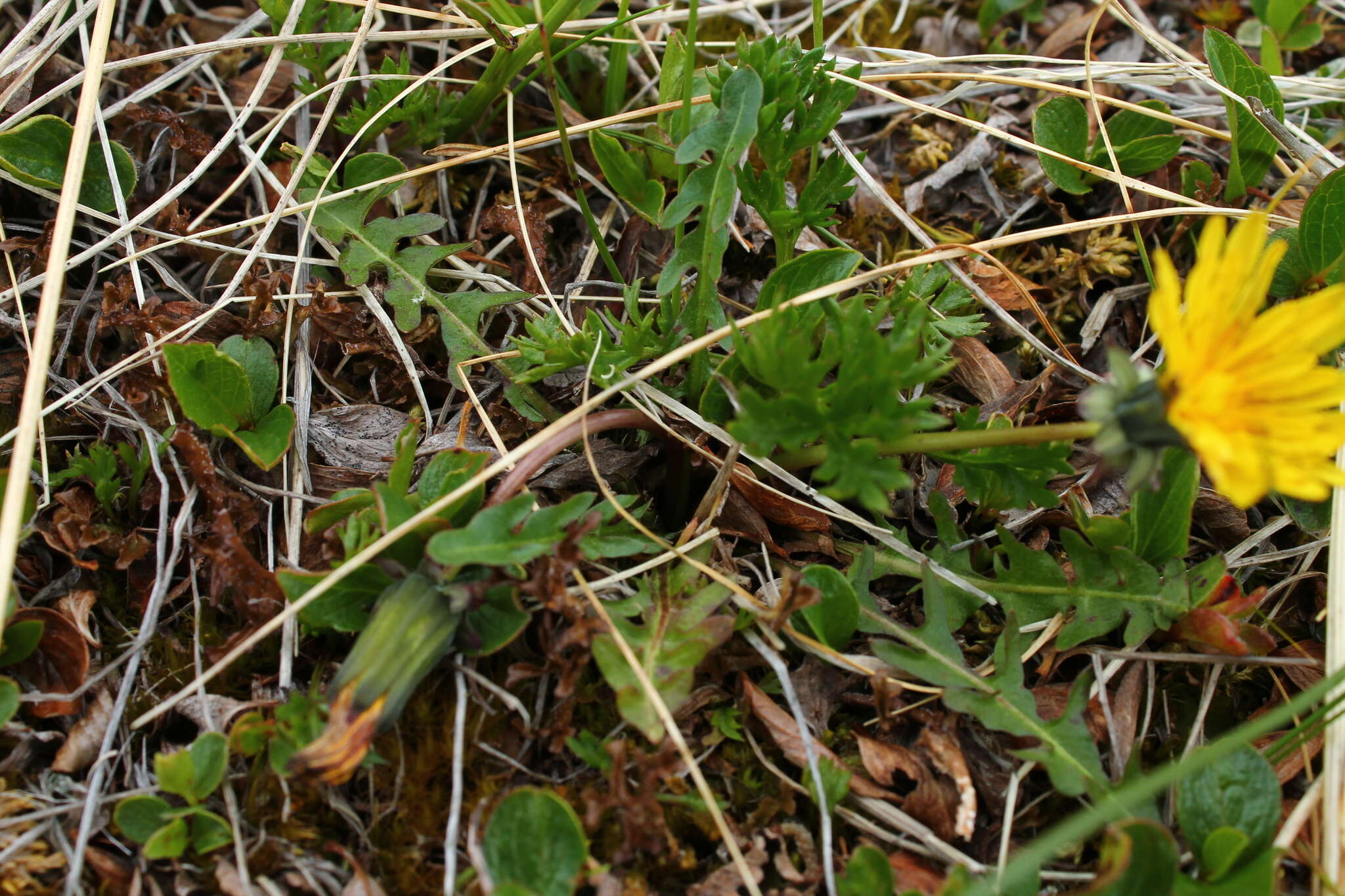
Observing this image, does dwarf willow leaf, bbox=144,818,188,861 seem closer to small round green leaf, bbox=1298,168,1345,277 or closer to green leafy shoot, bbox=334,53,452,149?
green leafy shoot, bbox=334,53,452,149

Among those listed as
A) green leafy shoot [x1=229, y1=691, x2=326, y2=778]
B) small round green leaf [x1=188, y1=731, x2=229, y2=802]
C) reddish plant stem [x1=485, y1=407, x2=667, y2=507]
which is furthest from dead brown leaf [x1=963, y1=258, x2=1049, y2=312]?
small round green leaf [x1=188, y1=731, x2=229, y2=802]

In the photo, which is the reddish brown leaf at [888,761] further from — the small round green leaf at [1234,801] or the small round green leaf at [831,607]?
the small round green leaf at [1234,801]

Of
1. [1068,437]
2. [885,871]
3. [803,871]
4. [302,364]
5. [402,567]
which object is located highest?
[1068,437]

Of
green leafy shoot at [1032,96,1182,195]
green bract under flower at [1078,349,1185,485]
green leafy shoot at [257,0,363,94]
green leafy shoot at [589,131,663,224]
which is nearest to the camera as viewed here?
green bract under flower at [1078,349,1185,485]

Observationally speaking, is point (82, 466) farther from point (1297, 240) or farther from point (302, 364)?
point (1297, 240)

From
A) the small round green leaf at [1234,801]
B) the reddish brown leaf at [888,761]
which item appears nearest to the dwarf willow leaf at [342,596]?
the reddish brown leaf at [888,761]

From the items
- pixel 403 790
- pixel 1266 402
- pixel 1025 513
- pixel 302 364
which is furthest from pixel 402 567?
pixel 1266 402

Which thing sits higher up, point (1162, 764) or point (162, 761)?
point (162, 761)
